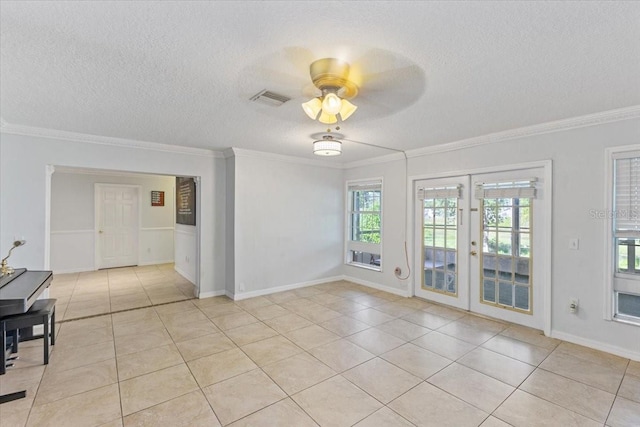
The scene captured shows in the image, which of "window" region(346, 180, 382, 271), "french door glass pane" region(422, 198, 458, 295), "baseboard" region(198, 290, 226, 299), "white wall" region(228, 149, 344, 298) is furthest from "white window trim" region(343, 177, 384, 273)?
"baseboard" region(198, 290, 226, 299)

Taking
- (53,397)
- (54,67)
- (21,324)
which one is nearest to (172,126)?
(54,67)

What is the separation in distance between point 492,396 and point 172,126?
164 inches

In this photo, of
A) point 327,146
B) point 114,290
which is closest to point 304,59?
point 327,146

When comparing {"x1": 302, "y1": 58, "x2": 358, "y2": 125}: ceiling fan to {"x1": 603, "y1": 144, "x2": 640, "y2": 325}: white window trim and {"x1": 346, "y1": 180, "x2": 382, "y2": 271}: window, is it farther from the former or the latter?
{"x1": 346, "y1": 180, "x2": 382, "y2": 271}: window

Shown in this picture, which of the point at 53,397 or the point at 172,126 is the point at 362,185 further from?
the point at 53,397

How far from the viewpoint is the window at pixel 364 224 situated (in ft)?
18.5

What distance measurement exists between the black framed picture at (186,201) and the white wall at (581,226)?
531 centimetres

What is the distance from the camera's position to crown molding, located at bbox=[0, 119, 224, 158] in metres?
3.50

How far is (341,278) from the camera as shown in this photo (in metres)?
6.22

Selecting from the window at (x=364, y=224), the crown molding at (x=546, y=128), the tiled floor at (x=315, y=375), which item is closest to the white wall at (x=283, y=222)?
the window at (x=364, y=224)

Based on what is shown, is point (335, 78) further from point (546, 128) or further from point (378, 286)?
point (378, 286)

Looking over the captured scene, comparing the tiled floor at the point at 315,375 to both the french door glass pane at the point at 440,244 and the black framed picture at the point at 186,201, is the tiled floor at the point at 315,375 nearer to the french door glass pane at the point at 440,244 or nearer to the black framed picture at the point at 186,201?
the french door glass pane at the point at 440,244

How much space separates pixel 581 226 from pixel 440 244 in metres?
1.73

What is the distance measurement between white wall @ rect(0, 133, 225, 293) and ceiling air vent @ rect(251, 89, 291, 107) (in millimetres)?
2542
